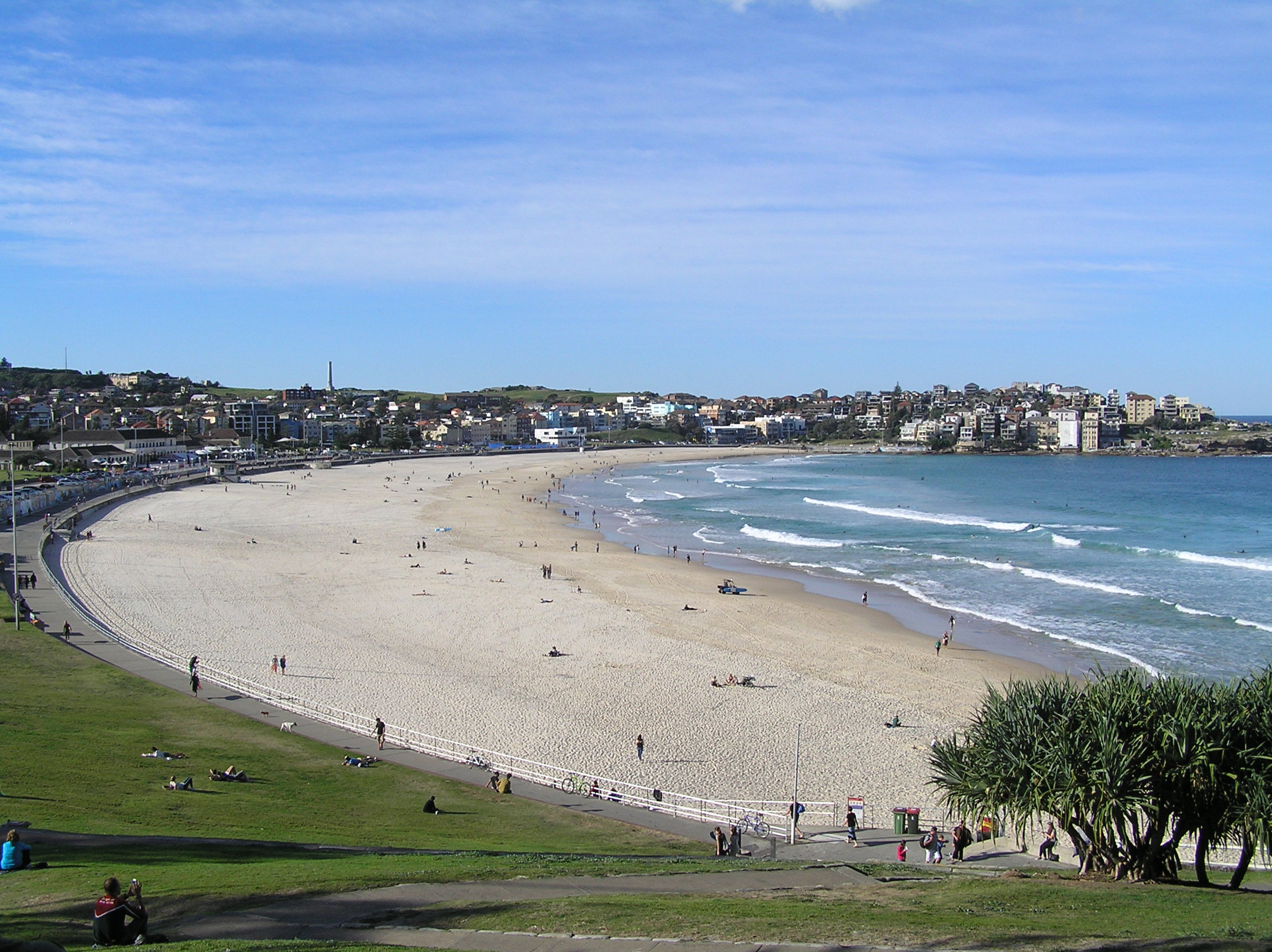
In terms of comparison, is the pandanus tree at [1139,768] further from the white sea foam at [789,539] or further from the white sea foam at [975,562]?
the white sea foam at [789,539]

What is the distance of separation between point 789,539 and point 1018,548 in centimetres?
1024

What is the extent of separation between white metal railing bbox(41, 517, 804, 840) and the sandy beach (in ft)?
2.38

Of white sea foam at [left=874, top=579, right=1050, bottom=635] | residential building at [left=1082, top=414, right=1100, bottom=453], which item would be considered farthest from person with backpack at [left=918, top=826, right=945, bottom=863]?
residential building at [left=1082, top=414, right=1100, bottom=453]

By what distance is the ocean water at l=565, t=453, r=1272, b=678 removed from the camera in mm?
25797

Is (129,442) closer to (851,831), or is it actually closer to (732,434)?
(851,831)

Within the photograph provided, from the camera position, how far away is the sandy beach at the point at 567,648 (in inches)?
687

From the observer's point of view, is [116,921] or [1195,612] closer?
[116,921]

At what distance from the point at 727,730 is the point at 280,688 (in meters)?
9.58

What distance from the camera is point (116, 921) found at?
6414 millimetres

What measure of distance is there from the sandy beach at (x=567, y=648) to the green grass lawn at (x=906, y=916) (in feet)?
19.6

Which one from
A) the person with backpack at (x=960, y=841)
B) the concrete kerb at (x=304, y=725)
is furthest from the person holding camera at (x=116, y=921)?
the person with backpack at (x=960, y=841)

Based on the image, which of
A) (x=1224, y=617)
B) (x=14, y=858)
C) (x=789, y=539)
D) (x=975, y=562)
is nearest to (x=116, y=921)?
(x=14, y=858)

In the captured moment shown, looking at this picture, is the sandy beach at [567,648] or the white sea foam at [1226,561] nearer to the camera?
the sandy beach at [567,648]

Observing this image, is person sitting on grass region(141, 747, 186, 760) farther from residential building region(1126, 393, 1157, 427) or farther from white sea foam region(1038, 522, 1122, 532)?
residential building region(1126, 393, 1157, 427)
